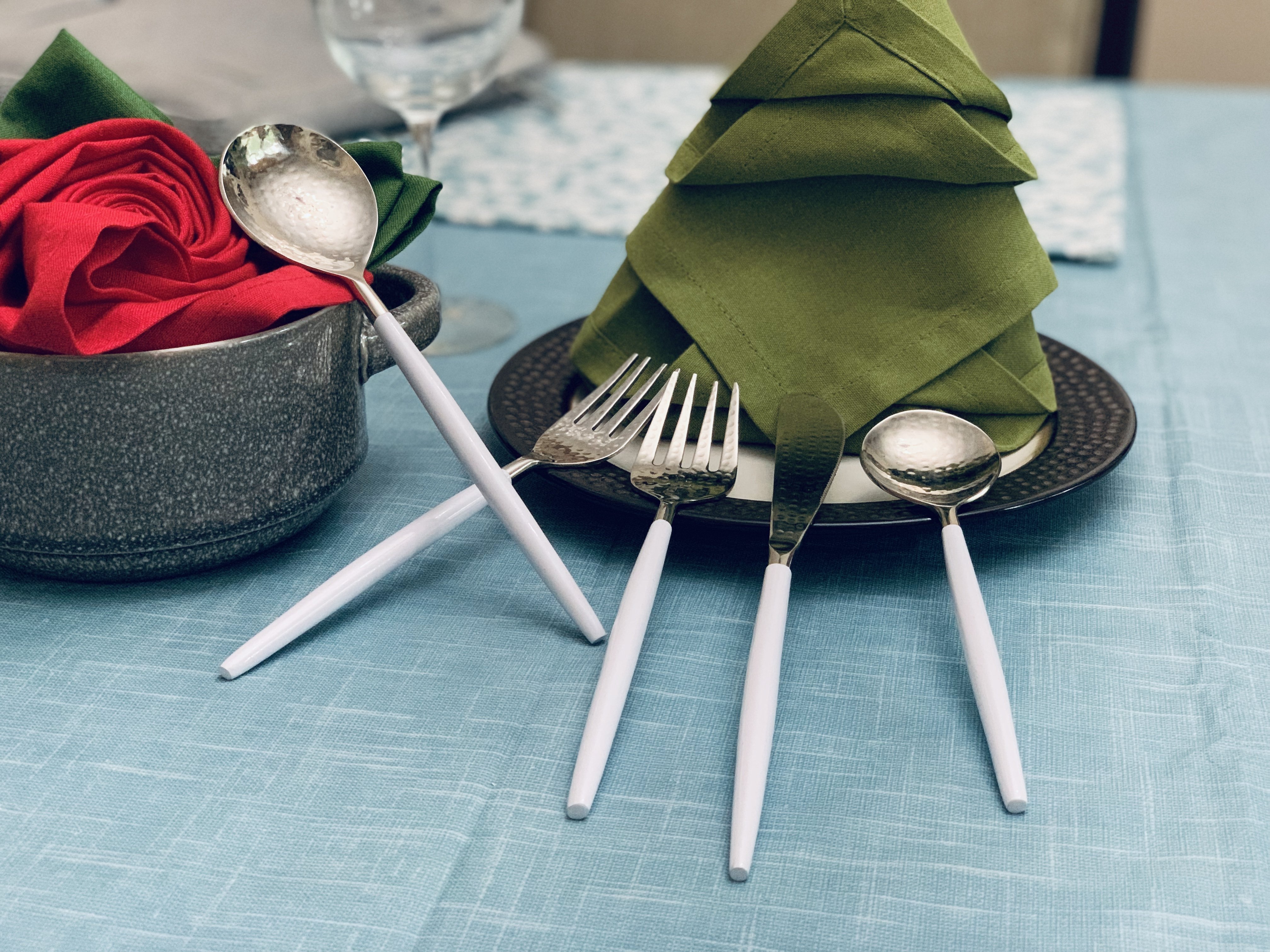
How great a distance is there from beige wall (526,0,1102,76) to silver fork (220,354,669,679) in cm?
179

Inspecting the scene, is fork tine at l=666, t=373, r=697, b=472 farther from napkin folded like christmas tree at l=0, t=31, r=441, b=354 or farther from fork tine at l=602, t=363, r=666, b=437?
napkin folded like christmas tree at l=0, t=31, r=441, b=354

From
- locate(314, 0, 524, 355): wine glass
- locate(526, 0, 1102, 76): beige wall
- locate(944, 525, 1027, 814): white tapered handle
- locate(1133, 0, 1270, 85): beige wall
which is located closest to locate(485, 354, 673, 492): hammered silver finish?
locate(944, 525, 1027, 814): white tapered handle

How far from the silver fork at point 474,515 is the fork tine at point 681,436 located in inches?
0.4

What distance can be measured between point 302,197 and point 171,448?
0.36 ft

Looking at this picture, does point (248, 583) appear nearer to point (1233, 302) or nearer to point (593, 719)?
point (593, 719)

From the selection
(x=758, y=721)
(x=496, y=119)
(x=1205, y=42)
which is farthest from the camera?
(x=1205, y=42)

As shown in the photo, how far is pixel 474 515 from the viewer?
45cm

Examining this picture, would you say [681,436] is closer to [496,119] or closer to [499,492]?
[499,492]

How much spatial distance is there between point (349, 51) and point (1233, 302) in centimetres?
55

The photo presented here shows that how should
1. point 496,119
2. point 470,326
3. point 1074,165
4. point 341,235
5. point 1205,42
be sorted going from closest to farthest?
point 341,235 < point 470,326 < point 1074,165 < point 496,119 < point 1205,42

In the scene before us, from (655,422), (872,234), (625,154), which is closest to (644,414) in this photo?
(655,422)

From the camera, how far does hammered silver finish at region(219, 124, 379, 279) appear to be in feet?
1.29

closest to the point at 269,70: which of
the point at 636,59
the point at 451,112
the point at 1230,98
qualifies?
the point at 451,112

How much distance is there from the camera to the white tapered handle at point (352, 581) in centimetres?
36
